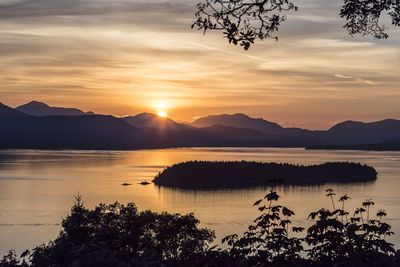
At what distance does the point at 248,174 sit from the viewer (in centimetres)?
15625

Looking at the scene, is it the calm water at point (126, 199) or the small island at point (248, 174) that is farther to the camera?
the small island at point (248, 174)

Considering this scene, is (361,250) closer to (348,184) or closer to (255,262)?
(255,262)

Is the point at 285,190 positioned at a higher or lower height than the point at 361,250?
lower

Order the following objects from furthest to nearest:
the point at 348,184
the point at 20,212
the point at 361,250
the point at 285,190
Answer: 1. the point at 348,184
2. the point at 285,190
3. the point at 20,212
4. the point at 361,250

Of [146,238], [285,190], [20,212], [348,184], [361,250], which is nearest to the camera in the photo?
[361,250]

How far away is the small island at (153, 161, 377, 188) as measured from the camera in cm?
14700

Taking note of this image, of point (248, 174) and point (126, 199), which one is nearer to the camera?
point (126, 199)

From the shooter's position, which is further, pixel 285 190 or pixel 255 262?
pixel 285 190

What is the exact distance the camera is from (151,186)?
13250cm

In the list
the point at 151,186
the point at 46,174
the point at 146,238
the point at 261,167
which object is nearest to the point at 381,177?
the point at 261,167

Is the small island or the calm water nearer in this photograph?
the calm water

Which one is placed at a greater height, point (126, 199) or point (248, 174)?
point (248, 174)

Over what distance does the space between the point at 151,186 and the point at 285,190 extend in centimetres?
3323

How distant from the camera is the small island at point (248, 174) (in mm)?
147000
